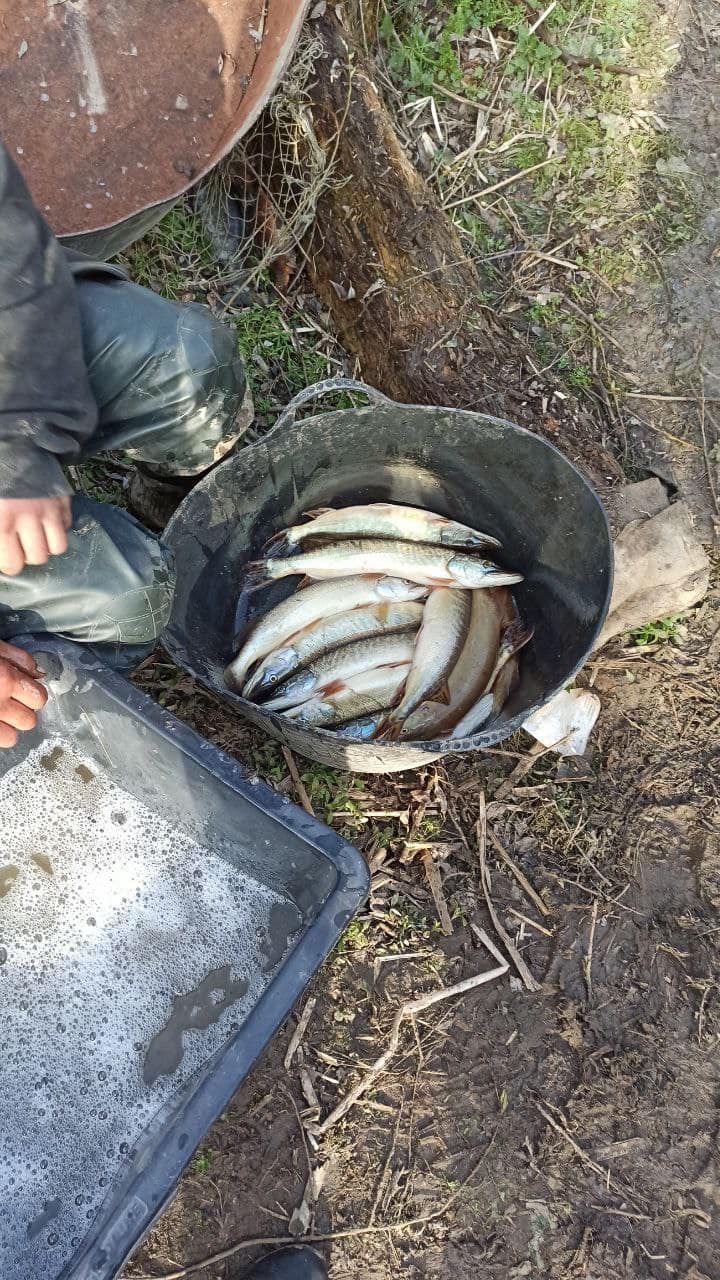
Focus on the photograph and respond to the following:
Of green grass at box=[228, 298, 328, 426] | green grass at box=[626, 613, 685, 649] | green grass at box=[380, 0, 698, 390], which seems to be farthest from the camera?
green grass at box=[380, 0, 698, 390]

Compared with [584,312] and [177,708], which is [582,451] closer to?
[584,312]

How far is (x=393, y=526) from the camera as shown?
2.41 m

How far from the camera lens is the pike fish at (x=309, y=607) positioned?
2.32 m

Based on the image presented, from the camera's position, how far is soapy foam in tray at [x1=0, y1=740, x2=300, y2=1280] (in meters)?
1.47

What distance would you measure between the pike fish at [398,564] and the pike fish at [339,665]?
0.70ft

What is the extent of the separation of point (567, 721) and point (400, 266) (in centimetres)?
156

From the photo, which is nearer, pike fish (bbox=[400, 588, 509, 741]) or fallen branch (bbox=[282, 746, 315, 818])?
pike fish (bbox=[400, 588, 509, 741])

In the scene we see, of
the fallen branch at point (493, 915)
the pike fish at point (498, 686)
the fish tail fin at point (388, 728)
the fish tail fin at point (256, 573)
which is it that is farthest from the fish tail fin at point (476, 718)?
the fish tail fin at point (256, 573)

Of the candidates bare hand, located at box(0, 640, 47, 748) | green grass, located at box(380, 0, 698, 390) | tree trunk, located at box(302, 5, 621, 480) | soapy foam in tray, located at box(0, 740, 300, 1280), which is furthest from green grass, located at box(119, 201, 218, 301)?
soapy foam in tray, located at box(0, 740, 300, 1280)

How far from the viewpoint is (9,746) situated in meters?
1.60

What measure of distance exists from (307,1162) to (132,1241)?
3.15 ft

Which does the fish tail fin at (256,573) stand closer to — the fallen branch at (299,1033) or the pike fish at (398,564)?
the pike fish at (398,564)

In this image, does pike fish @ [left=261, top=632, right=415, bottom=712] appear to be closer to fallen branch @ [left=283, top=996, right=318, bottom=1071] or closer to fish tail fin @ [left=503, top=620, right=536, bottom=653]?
fish tail fin @ [left=503, top=620, right=536, bottom=653]

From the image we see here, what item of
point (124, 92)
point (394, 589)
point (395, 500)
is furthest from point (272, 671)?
point (124, 92)
